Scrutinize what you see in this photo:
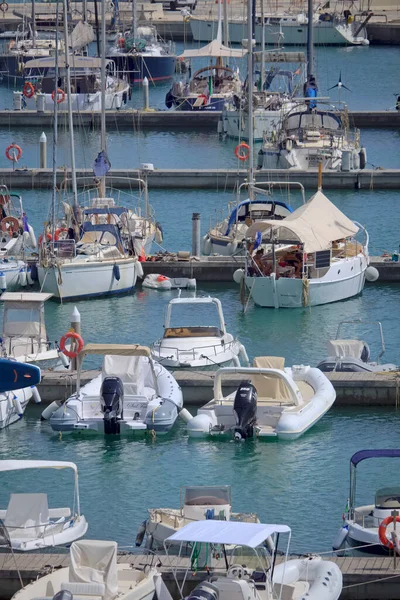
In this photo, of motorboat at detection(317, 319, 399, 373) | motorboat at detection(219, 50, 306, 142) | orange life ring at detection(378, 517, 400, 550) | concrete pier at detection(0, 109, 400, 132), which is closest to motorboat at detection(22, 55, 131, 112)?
concrete pier at detection(0, 109, 400, 132)

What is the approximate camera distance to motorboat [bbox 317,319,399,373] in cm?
3691

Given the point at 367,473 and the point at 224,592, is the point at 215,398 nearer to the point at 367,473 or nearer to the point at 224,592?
the point at 367,473

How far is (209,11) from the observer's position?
376ft

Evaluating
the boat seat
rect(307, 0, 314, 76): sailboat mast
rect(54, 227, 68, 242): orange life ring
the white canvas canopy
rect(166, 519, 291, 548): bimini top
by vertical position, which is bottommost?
rect(54, 227, 68, 242): orange life ring

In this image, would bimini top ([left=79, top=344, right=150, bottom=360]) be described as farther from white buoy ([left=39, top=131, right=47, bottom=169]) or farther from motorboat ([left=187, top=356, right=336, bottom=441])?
white buoy ([left=39, top=131, right=47, bottom=169])

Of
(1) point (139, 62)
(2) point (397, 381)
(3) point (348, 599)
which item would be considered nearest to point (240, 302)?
(2) point (397, 381)

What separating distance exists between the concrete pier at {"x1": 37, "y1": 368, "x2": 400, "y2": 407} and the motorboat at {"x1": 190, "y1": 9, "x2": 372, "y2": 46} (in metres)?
73.5

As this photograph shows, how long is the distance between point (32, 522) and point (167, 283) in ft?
63.8

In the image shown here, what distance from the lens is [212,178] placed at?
61656mm

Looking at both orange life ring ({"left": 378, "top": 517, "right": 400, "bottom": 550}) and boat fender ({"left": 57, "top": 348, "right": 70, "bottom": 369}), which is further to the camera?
boat fender ({"left": 57, "top": 348, "right": 70, "bottom": 369})

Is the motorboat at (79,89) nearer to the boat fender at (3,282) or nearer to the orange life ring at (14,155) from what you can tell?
the orange life ring at (14,155)

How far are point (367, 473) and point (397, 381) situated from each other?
155 inches

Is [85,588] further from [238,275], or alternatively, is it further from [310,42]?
[310,42]

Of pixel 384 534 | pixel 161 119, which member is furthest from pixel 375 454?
pixel 161 119
